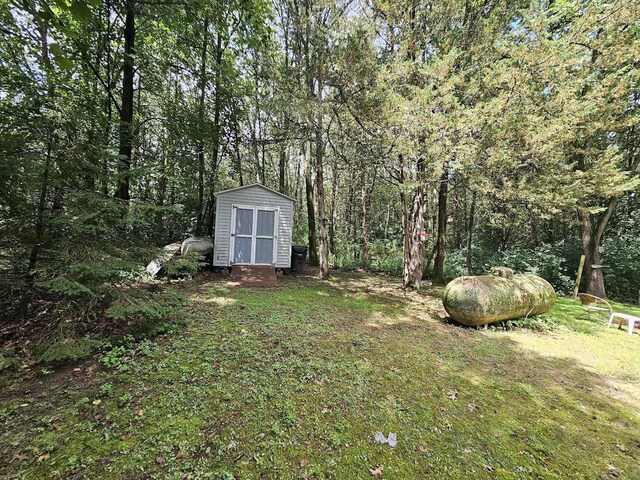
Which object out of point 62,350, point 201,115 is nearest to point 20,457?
point 62,350

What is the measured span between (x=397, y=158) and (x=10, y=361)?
7.00 m

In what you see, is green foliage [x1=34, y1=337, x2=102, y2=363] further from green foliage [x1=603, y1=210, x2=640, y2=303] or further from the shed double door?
green foliage [x1=603, y1=210, x2=640, y2=303]

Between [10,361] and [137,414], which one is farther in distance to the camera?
[10,361]

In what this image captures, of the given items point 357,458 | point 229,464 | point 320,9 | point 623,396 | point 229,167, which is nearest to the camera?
point 229,464

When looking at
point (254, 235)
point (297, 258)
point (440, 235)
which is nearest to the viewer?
point (254, 235)

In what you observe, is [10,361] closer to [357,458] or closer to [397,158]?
[357,458]

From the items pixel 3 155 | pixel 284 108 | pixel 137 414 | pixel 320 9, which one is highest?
pixel 320 9

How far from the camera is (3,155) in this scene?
271cm

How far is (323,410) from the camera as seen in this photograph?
2.39 meters

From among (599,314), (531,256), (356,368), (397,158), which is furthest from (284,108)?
(531,256)

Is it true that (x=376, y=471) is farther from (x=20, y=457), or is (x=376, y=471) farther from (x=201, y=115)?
(x=201, y=115)

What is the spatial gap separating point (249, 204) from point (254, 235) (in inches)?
39.6

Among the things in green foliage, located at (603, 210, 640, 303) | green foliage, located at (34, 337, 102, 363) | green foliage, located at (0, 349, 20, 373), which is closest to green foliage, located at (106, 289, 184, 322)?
green foliage, located at (34, 337, 102, 363)

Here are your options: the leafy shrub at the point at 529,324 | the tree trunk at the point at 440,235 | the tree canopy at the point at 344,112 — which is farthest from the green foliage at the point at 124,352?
the tree trunk at the point at 440,235
